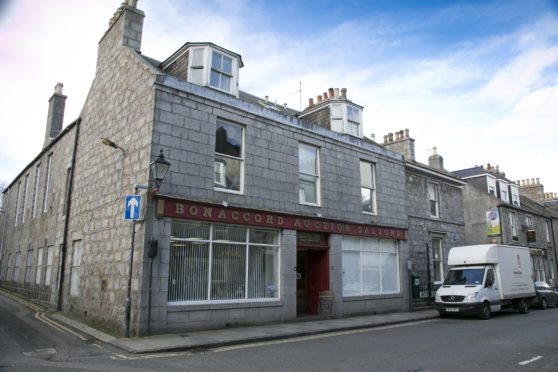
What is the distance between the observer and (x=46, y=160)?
22.2 meters

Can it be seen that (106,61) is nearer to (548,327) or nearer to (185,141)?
(185,141)

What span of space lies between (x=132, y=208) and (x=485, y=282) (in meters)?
13.9

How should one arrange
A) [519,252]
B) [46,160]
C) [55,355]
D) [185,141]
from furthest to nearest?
[46,160]
[519,252]
[185,141]
[55,355]

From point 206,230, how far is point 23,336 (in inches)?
209

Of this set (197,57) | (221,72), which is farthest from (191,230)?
(197,57)

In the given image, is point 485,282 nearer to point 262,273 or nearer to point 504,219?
point 262,273

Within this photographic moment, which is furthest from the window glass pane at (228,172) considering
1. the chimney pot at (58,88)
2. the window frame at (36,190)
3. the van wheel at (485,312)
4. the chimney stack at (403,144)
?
the chimney pot at (58,88)

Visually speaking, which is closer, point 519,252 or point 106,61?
point 106,61

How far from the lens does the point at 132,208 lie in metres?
10.6

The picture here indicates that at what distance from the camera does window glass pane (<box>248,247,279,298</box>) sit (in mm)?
13180

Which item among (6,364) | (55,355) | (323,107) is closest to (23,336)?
(55,355)

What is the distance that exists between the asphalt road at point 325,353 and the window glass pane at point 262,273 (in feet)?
8.26

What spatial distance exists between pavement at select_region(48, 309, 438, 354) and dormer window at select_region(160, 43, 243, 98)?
7.42 m

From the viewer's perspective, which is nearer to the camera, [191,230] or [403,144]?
[191,230]
